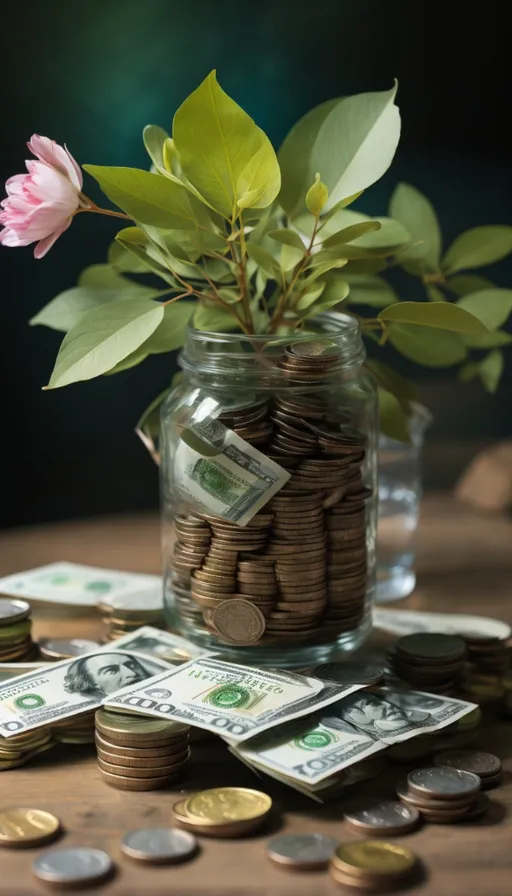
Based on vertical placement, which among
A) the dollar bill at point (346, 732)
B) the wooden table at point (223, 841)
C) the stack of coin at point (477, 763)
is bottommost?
the wooden table at point (223, 841)

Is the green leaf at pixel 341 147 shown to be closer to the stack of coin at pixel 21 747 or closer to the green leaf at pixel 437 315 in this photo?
the green leaf at pixel 437 315

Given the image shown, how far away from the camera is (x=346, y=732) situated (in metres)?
0.91

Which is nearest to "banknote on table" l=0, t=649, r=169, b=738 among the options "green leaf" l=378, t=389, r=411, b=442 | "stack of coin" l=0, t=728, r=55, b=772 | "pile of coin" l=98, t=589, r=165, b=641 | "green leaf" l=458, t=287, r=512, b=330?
"stack of coin" l=0, t=728, r=55, b=772

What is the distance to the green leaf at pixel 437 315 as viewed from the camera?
1.00 meters

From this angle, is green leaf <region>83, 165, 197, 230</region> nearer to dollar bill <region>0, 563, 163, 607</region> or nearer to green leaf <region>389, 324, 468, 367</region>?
green leaf <region>389, 324, 468, 367</region>

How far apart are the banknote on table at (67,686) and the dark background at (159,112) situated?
3.16ft

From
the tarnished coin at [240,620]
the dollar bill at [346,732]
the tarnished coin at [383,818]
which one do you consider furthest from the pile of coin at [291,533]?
the tarnished coin at [383,818]

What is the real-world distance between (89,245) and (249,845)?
1265 millimetres

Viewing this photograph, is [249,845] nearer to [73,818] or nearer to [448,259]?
[73,818]

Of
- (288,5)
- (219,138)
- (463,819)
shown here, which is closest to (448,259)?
(219,138)

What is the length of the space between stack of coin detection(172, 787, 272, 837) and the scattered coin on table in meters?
0.07

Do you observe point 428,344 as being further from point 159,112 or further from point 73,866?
point 159,112

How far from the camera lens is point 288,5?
186 centimetres

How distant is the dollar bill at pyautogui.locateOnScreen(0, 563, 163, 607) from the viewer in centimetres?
130
